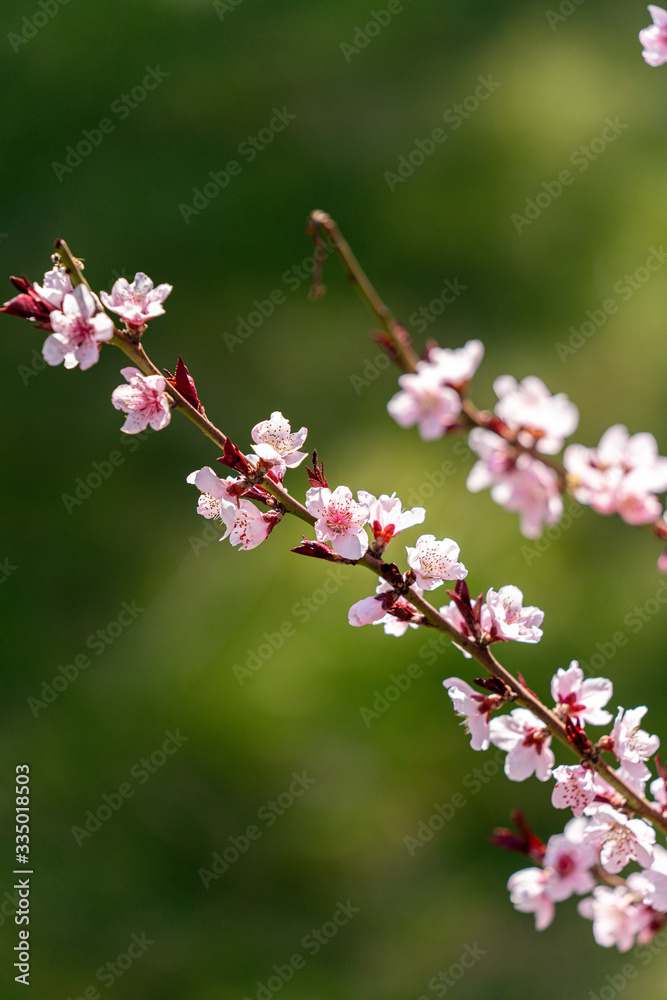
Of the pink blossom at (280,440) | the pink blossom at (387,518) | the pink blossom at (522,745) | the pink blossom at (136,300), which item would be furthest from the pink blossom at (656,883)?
the pink blossom at (136,300)

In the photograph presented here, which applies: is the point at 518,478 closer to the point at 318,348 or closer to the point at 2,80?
the point at 318,348

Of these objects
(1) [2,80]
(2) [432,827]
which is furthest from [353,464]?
(1) [2,80]

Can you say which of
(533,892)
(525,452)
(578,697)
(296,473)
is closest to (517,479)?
(525,452)

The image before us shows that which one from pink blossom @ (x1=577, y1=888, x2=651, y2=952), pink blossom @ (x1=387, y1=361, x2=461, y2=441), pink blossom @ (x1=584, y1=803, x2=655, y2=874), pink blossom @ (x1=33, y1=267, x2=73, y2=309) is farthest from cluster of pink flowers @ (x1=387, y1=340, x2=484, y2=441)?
pink blossom @ (x1=577, y1=888, x2=651, y2=952)

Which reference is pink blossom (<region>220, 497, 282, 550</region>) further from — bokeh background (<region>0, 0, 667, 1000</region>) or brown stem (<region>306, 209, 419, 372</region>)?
bokeh background (<region>0, 0, 667, 1000</region>)

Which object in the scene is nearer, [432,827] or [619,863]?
[619,863]

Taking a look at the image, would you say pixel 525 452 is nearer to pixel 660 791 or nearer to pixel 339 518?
pixel 339 518
